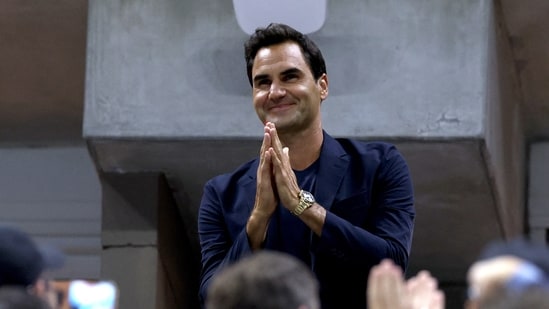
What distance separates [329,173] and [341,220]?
0.60 feet

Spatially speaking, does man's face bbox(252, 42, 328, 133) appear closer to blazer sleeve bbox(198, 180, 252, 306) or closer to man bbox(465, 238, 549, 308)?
blazer sleeve bbox(198, 180, 252, 306)

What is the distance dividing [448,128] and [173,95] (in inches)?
40.0

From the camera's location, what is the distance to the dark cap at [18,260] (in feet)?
8.23

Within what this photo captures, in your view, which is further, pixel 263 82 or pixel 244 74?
pixel 244 74

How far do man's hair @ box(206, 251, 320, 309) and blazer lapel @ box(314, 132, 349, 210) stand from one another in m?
1.19

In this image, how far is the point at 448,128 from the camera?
534 cm

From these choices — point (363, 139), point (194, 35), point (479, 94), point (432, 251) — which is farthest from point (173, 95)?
point (432, 251)

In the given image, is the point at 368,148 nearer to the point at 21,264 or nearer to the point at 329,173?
the point at 329,173

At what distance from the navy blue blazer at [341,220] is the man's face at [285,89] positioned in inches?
3.7

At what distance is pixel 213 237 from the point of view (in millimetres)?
3566

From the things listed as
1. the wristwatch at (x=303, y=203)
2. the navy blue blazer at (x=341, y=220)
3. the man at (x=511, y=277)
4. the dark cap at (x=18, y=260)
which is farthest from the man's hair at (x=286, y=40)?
the man at (x=511, y=277)

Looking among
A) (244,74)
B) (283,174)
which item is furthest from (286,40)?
(244,74)

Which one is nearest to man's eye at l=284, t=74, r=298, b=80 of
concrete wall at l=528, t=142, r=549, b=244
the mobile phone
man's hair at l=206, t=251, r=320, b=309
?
the mobile phone

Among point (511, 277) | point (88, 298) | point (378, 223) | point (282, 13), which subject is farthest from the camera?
point (282, 13)
